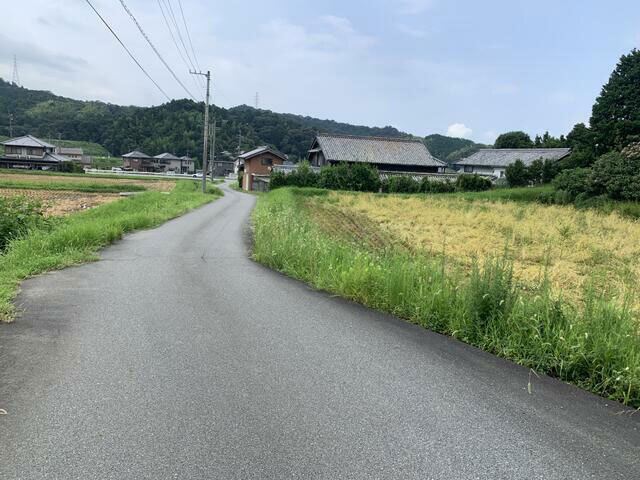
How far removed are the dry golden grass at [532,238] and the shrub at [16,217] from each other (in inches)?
392

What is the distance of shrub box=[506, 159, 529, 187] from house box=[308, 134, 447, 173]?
357 inches

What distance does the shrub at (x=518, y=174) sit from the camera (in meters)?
42.5

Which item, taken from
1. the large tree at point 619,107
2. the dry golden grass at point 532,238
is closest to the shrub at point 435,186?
the large tree at point 619,107

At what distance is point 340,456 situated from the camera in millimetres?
2682

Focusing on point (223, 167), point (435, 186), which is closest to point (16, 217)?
point (435, 186)

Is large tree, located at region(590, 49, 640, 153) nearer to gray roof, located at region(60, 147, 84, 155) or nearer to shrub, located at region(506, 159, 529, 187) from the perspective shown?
shrub, located at region(506, 159, 529, 187)

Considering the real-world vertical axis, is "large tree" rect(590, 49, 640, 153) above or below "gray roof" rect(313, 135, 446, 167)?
above

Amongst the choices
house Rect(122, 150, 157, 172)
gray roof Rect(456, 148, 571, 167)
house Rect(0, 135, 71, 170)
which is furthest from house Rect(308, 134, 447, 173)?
house Rect(122, 150, 157, 172)

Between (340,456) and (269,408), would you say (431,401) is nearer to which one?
(340,456)

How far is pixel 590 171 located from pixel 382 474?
33.3m

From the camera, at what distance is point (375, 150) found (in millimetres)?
50438

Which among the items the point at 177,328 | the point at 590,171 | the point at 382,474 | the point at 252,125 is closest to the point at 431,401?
the point at 382,474

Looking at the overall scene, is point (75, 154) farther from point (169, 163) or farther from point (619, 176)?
point (619, 176)

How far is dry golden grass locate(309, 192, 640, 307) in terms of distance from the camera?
9.51 meters
